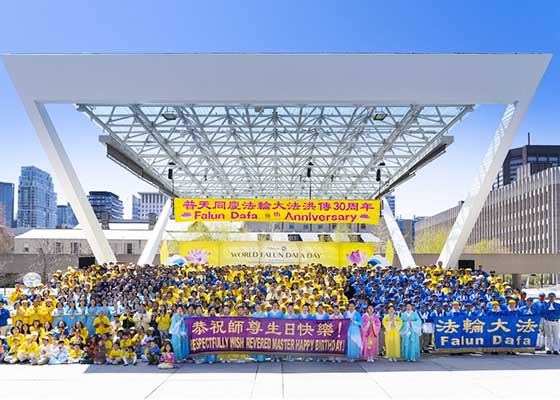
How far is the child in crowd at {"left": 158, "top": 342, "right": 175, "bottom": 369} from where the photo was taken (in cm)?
1154

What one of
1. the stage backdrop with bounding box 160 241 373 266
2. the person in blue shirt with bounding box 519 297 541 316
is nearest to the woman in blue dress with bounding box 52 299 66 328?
the person in blue shirt with bounding box 519 297 541 316

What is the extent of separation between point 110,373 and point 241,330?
9.08 feet

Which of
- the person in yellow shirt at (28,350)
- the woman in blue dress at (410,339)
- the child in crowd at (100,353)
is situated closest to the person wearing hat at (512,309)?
the woman in blue dress at (410,339)

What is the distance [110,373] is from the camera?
11031 millimetres

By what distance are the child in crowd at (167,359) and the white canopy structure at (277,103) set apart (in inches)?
319

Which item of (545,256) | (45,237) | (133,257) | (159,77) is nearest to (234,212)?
(159,77)

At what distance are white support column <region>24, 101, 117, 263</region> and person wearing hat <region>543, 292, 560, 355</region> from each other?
15554 millimetres

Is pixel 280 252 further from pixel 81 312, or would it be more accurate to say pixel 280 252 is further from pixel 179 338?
pixel 179 338

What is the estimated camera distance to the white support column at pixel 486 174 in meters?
18.2

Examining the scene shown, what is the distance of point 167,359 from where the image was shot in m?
11.6

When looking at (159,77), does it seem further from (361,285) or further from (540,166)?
(540,166)

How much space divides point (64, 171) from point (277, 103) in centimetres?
802

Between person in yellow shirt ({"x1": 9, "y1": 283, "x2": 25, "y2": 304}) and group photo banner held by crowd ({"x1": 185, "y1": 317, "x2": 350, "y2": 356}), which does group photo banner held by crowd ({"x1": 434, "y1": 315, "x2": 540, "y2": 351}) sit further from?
person in yellow shirt ({"x1": 9, "y1": 283, "x2": 25, "y2": 304})

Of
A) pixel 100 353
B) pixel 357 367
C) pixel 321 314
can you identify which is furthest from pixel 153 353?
pixel 357 367
